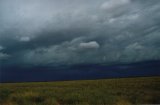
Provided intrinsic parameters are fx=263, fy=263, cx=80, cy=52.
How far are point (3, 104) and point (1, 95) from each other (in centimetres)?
695

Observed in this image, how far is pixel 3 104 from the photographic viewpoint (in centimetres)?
2145

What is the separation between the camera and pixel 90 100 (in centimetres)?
2241

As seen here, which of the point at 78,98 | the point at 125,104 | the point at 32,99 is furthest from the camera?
the point at 32,99

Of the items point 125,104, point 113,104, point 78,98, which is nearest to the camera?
point 125,104

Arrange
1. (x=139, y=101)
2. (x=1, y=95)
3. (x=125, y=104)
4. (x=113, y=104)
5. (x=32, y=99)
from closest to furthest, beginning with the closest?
(x=125, y=104)
(x=113, y=104)
(x=139, y=101)
(x=32, y=99)
(x=1, y=95)

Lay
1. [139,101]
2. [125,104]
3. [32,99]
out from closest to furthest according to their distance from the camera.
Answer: [125,104]
[139,101]
[32,99]

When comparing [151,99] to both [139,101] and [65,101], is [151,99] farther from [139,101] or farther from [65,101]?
[65,101]

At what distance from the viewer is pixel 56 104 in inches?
827

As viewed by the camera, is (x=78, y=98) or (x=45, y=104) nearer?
(x=45, y=104)

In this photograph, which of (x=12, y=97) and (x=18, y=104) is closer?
(x=18, y=104)

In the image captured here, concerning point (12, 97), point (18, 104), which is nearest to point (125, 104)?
point (18, 104)

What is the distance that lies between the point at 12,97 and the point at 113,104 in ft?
36.5

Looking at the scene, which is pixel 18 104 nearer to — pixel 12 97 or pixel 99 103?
pixel 12 97

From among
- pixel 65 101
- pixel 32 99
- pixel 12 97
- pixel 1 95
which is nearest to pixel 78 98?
pixel 65 101
